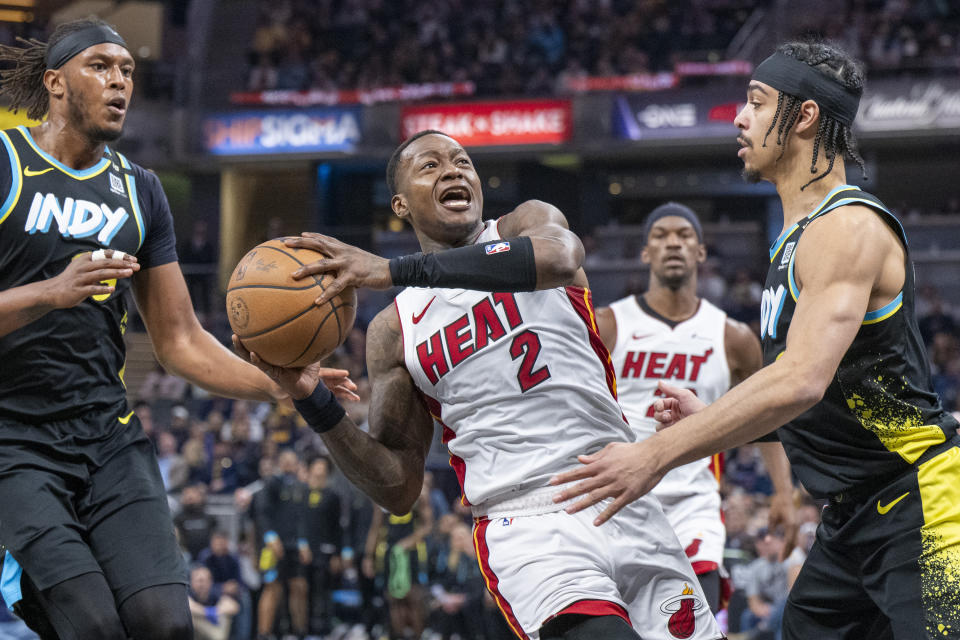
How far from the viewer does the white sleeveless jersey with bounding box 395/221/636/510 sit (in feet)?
12.1

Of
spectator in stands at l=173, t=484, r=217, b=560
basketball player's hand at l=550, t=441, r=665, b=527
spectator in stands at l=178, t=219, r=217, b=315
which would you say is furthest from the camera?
spectator in stands at l=178, t=219, r=217, b=315

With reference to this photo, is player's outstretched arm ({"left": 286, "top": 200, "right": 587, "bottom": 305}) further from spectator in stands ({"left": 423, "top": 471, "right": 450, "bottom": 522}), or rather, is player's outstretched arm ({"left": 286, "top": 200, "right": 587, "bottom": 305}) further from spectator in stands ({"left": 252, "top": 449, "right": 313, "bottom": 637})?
spectator in stands ({"left": 252, "top": 449, "right": 313, "bottom": 637})

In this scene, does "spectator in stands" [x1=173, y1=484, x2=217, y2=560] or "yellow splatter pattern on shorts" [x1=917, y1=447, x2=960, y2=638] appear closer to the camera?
"yellow splatter pattern on shorts" [x1=917, y1=447, x2=960, y2=638]

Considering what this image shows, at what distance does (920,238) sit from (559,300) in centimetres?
1634

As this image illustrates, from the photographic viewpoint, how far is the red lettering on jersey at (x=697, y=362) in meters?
6.07

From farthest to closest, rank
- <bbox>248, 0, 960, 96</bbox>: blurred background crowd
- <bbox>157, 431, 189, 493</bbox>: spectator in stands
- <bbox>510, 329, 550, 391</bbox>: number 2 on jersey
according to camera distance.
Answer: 1. <bbox>248, 0, 960, 96</bbox>: blurred background crowd
2. <bbox>157, 431, 189, 493</bbox>: spectator in stands
3. <bbox>510, 329, 550, 391</bbox>: number 2 on jersey

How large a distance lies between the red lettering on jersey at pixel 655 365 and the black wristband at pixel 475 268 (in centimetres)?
288

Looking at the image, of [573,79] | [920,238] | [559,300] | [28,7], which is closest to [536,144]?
[573,79]

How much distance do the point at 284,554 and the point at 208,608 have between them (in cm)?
117

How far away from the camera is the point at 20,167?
374 centimetres

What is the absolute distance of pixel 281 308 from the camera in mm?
3426

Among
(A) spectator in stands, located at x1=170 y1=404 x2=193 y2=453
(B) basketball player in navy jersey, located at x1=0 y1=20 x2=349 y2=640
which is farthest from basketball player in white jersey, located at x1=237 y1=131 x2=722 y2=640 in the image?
(A) spectator in stands, located at x1=170 y1=404 x2=193 y2=453

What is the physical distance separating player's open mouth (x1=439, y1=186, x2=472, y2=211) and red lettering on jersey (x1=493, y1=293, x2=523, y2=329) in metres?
0.40

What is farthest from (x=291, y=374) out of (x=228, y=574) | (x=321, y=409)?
(x=228, y=574)
